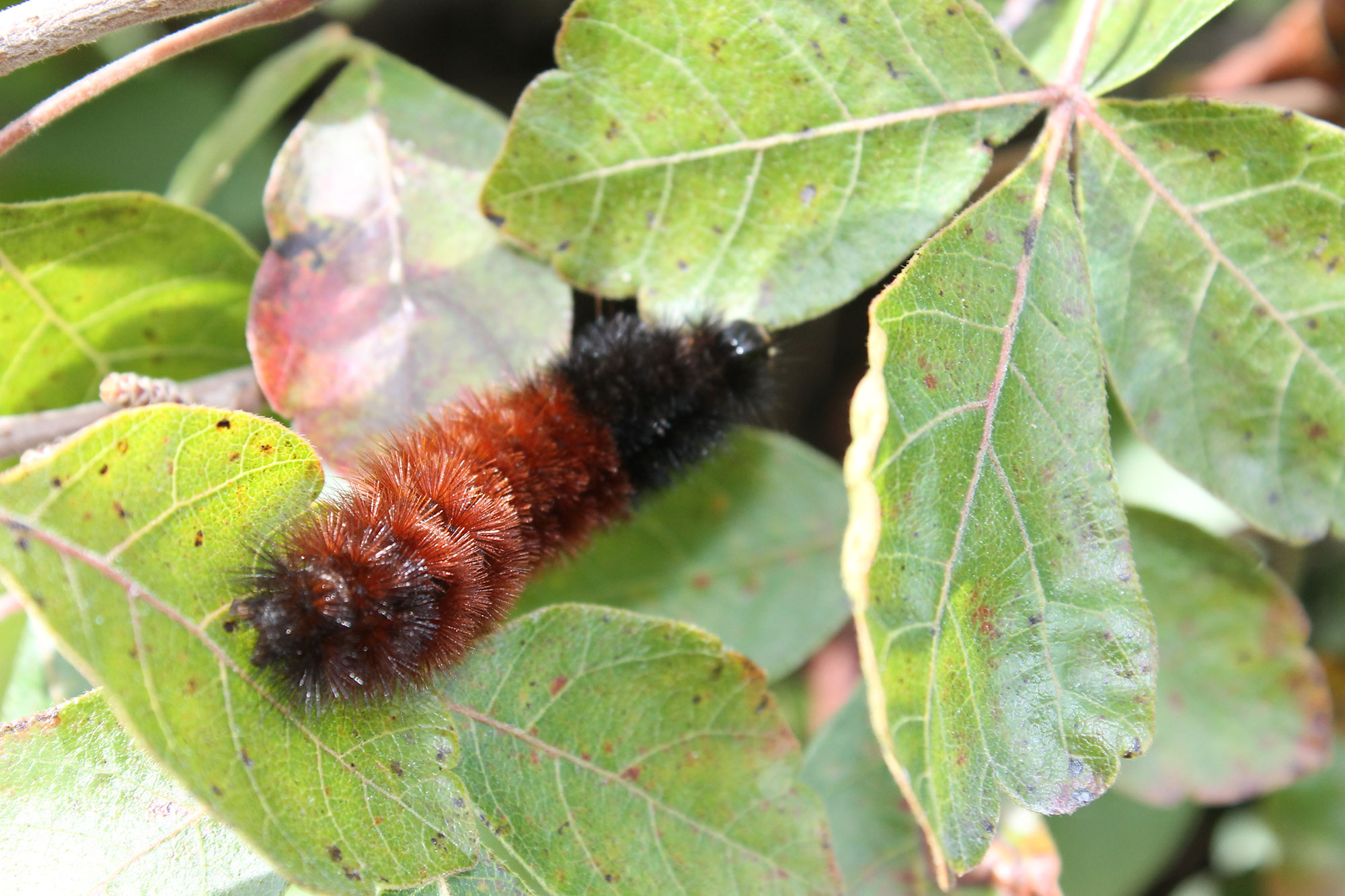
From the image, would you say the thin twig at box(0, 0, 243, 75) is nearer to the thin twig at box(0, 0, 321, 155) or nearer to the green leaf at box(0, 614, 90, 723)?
the thin twig at box(0, 0, 321, 155)

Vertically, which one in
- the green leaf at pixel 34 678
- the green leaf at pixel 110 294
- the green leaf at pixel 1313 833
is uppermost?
the green leaf at pixel 110 294

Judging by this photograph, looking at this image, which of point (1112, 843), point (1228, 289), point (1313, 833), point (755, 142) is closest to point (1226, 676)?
point (1112, 843)

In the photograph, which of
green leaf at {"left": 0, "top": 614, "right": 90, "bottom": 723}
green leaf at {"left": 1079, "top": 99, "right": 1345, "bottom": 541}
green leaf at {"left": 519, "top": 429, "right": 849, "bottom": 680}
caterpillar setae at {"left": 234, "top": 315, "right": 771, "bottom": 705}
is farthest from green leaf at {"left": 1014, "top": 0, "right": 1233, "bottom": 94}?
green leaf at {"left": 0, "top": 614, "right": 90, "bottom": 723}

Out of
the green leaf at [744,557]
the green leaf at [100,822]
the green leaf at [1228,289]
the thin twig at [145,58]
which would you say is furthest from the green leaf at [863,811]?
the thin twig at [145,58]

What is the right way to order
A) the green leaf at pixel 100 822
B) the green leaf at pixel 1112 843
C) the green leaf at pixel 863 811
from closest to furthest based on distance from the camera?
the green leaf at pixel 100 822, the green leaf at pixel 863 811, the green leaf at pixel 1112 843

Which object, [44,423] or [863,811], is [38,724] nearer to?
[44,423]

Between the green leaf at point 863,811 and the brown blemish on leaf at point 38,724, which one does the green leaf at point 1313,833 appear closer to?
the green leaf at point 863,811
